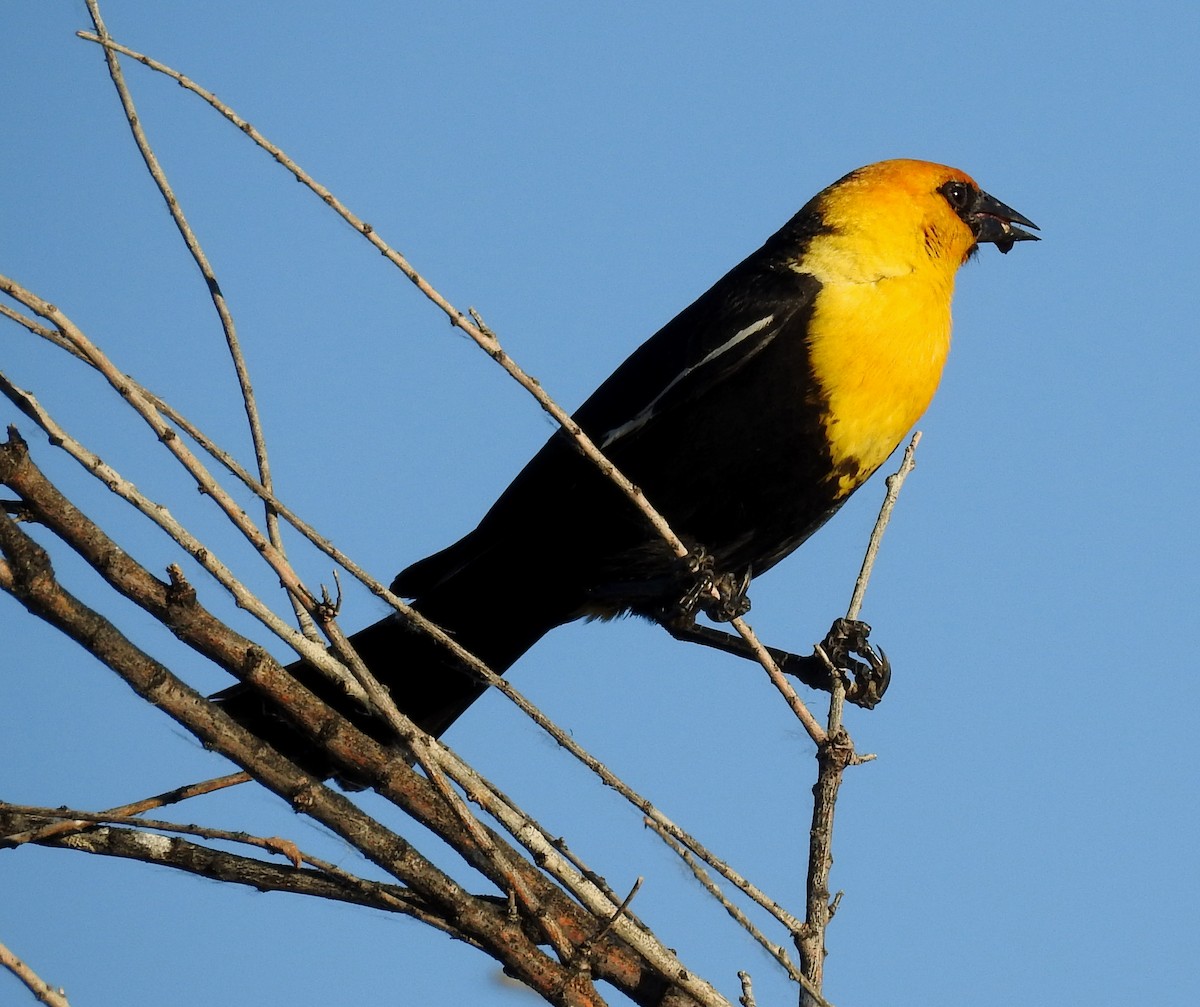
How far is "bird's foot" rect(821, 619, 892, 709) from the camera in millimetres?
3744

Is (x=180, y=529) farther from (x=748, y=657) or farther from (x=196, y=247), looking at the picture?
(x=748, y=657)

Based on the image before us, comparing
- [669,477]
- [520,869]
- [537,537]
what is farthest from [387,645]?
[520,869]

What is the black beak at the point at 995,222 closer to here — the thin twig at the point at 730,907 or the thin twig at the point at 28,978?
the thin twig at the point at 730,907

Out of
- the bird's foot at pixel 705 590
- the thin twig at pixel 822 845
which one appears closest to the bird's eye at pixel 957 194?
the bird's foot at pixel 705 590

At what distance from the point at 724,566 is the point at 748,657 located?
32 cm

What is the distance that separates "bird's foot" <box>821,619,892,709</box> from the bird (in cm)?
1

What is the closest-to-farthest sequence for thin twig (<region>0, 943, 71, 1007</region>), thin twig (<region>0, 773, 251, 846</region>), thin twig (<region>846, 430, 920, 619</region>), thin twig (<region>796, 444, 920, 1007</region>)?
thin twig (<region>0, 943, 71, 1007</region>) → thin twig (<region>0, 773, 251, 846</region>) → thin twig (<region>796, 444, 920, 1007</region>) → thin twig (<region>846, 430, 920, 619</region>)

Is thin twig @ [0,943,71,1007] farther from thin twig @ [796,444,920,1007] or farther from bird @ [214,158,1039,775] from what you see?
bird @ [214,158,1039,775]

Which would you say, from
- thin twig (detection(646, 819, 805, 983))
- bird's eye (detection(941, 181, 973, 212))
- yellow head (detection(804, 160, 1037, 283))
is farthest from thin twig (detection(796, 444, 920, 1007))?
bird's eye (detection(941, 181, 973, 212))

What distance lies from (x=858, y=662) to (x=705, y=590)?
0.50 metres

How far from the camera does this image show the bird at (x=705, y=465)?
3709 mm

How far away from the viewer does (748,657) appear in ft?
13.4

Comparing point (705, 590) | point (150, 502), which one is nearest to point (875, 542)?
point (705, 590)

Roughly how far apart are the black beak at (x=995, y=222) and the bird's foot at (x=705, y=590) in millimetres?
1673
